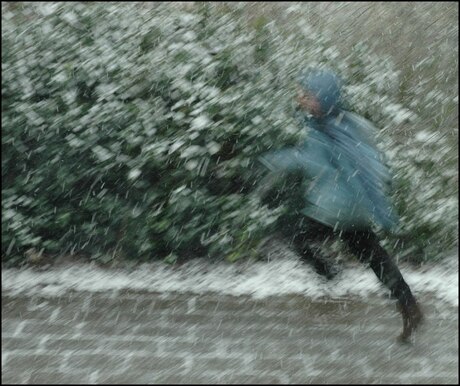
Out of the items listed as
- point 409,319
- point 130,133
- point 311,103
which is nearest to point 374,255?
point 409,319

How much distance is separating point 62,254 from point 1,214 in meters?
0.64

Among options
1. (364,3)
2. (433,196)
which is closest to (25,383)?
(433,196)

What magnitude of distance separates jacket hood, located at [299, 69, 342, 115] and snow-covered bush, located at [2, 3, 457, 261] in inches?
35.0

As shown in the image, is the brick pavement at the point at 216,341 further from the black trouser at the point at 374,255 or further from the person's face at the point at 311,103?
the person's face at the point at 311,103

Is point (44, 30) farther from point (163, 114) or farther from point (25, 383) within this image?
point (25, 383)

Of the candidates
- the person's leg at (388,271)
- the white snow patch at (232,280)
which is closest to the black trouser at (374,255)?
the person's leg at (388,271)

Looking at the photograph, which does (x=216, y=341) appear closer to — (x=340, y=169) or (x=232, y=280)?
(x=232, y=280)

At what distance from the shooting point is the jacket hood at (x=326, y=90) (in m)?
4.82

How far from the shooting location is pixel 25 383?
4164 mm

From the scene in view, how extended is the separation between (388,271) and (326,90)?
1.23 metres

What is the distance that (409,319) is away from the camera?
4871 mm

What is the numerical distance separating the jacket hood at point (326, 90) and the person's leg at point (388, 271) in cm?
83

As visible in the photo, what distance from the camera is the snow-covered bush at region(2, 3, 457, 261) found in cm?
572

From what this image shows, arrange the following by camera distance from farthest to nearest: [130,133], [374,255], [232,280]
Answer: [232,280] < [130,133] < [374,255]
